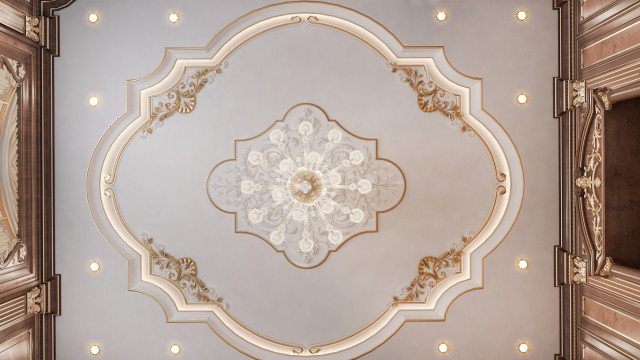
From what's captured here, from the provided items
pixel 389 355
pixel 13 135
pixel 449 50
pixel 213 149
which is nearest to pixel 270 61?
pixel 213 149

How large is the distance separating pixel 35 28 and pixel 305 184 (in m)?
2.65

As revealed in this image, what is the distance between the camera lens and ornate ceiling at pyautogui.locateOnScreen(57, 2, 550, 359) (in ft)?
10.1

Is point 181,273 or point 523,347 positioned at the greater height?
point 181,273

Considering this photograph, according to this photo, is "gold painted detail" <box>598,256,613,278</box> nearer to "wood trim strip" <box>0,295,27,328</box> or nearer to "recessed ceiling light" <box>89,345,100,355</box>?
"recessed ceiling light" <box>89,345,100,355</box>

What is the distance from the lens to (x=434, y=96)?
3.09m

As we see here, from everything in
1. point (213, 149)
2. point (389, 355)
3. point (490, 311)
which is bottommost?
point (389, 355)

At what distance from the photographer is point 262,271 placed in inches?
125

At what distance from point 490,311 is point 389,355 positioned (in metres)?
0.98

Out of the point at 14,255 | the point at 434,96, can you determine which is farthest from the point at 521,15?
the point at 14,255

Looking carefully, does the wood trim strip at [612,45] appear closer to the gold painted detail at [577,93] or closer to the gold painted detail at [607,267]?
the gold painted detail at [577,93]

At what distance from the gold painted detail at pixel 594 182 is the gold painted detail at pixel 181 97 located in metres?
3.10

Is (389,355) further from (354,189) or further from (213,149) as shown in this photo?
(213,149)

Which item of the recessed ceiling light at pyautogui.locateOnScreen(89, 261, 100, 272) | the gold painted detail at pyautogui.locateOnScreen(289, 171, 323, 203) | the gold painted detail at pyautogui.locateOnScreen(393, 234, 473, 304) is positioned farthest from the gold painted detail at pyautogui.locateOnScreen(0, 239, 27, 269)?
the gold painted detail at pyautogui.locateOnScreen(393, 234, 473, 304)

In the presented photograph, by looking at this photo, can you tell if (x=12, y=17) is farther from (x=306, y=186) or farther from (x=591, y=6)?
(x=591, y=6)
